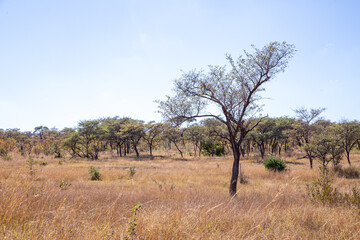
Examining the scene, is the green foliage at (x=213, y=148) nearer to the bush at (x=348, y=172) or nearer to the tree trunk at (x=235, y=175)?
the bush at (x=348, y=172)

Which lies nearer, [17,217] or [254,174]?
[17,217]

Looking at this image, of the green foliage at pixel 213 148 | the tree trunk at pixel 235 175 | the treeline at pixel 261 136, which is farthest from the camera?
the green foliage at pixel 213 148

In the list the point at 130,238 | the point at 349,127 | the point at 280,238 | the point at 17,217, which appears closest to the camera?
the point at 130,238

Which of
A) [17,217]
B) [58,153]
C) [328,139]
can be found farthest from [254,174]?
[58,153]

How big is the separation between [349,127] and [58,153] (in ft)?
180

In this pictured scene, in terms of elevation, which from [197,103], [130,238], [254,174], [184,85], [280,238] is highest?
[184,85]

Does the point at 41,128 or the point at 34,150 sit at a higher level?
the point at 41,128

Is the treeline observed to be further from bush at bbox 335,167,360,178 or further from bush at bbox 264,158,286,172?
bush at bbox 264,158,286,172

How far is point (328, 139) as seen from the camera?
20.9 meters

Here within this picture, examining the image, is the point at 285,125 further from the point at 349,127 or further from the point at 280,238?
the point at 280,238

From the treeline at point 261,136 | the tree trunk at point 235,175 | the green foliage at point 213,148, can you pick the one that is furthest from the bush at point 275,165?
the green foliage at point 213,148

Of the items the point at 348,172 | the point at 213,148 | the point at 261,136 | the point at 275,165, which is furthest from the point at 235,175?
the point at 213,148

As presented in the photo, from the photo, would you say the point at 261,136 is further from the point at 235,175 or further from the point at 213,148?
the point at 235,175

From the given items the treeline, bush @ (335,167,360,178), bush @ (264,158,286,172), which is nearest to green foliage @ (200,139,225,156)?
the treeline
